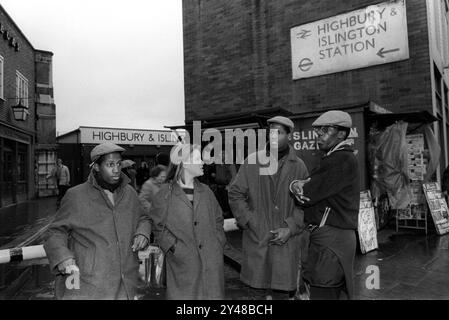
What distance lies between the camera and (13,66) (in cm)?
1598

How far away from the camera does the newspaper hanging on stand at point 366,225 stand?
20.2 feet

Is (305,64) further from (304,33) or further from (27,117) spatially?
(27,117)

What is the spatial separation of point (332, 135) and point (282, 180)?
56 centimetres

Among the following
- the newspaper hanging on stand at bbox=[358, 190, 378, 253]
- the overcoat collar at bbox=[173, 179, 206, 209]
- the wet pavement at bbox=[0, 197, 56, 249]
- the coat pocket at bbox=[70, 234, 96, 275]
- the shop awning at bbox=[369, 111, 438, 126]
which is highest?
the shop awning at bbox=[369, 111, 438, 126]

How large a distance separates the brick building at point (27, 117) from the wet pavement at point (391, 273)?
36.9 ft

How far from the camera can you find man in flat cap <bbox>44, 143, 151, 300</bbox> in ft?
8.09

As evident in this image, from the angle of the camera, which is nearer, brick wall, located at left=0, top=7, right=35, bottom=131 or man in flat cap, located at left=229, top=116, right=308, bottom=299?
man in flat cap, located at left=229, top=116, right=308, bottom=299

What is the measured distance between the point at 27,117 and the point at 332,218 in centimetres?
1819

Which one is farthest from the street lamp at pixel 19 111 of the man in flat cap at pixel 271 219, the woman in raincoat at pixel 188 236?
the man in flat cap at pixel 271 219

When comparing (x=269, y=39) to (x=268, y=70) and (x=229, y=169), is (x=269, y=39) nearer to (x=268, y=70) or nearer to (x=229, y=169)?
(x=268, y=70)

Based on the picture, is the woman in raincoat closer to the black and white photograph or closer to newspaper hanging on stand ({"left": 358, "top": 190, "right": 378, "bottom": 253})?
the black and white photograph

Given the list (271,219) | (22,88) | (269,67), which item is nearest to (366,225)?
(271,219)

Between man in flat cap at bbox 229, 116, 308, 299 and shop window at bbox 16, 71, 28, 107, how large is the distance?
53.7 feet

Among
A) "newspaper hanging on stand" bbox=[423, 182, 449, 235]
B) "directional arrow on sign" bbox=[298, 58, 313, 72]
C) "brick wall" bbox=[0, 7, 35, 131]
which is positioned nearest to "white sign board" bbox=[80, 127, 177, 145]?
"brick wall" bbox=[0, 7, 35, 131]
